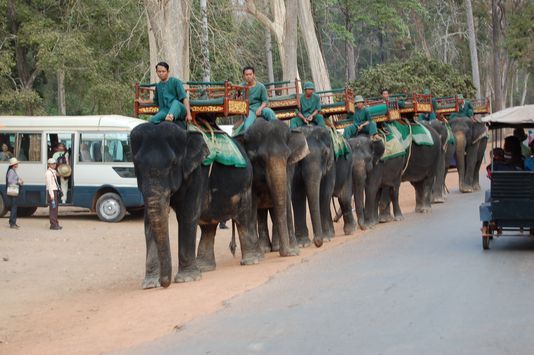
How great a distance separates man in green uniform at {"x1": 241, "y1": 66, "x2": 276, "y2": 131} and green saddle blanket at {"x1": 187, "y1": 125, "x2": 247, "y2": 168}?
3.11 feet

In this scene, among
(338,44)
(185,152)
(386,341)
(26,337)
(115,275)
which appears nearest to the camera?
(386,341)

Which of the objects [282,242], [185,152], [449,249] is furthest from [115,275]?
[449,249]

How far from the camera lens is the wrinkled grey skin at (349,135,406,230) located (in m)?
18.2

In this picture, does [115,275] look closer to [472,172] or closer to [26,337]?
[26,337]

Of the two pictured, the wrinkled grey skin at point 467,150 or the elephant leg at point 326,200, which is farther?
the wrinkled grey skin at point 467,150

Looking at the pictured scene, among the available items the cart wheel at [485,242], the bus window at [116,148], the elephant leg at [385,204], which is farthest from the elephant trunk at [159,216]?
the bus window at [116,148]

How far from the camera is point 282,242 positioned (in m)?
14.2

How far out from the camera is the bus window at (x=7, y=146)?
23.6 m

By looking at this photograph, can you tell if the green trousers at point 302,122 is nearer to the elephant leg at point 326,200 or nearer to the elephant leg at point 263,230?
the elephant leg at point 326,200

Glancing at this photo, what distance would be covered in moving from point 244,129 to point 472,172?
14.5 m

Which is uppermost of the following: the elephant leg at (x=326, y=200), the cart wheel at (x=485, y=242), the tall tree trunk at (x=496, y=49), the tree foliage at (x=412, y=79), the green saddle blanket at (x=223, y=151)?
the tall tree trunk at (x=496, y=49)

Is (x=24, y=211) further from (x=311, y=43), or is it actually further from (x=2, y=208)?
(x=311, y=43)

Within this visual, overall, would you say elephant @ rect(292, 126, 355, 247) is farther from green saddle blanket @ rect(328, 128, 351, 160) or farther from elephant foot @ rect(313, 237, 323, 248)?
green saddle blanket @ rect(328, 128, 351, 160)

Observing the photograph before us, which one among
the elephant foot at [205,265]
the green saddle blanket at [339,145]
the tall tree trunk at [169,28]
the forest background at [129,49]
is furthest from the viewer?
the forest background at [129,49]
